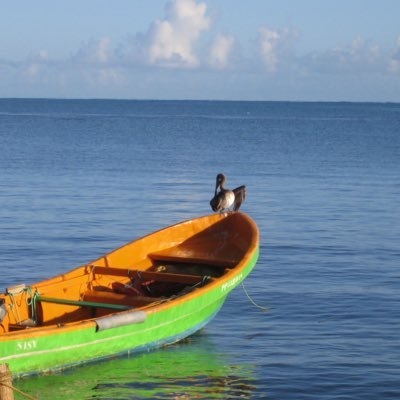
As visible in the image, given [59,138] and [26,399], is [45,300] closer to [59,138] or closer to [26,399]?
[26,399]

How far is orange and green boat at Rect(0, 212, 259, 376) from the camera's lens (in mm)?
11797

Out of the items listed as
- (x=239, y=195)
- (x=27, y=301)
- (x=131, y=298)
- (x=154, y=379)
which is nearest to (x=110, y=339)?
(x=154, y=379)

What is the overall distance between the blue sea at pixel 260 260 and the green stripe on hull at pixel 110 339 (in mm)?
236

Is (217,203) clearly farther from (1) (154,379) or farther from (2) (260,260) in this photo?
(1) (154,379)

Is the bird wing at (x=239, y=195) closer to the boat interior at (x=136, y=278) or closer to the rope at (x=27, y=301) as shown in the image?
the boat interior at (x=136, y=278)

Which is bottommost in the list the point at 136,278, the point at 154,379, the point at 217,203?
the point at 154,379

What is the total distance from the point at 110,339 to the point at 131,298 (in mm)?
1573

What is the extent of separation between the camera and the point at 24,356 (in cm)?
1142

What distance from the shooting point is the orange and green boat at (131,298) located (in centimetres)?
1180

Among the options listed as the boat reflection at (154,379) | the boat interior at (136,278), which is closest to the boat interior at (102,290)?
the boat interior at (136,278)

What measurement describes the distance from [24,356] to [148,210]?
53.1 feet

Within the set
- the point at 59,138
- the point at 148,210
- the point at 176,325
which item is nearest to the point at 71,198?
the point at 148,210

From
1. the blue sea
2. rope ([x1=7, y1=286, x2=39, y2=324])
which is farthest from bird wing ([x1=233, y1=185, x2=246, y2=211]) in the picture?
rope ([x1=7, y1=286, x2=39, y2=324])

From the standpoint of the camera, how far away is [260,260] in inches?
804
